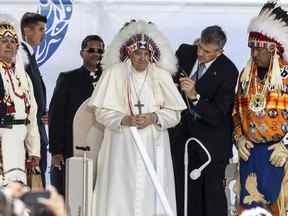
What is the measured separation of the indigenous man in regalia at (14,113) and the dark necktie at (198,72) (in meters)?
1.27

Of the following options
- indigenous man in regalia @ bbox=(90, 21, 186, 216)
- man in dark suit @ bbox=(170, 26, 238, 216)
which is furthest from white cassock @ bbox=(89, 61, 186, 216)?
man in dark suit @ bbox=(170, 26, 238, 216)

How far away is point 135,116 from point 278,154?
1020mm

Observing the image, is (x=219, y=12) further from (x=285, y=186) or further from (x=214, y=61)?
(x=285, y=186)

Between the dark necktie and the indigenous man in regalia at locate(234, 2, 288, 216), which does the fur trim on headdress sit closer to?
the indigenous man in regalia at locate(234, 2, 288, 216)

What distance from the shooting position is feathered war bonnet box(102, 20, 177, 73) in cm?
648

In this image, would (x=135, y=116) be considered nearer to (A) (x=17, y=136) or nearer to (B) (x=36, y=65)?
(A) (x=17, y=136)

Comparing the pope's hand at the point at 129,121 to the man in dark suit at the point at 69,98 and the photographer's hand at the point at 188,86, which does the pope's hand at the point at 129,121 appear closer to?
the photographer's hand at the point at 188,86

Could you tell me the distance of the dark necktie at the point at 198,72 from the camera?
266 inches

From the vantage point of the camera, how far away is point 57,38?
24.7 feet

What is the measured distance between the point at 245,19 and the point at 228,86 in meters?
1.16

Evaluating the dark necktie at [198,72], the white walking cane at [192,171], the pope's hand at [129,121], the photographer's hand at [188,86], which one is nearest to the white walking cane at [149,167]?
the pope's hand at [129,121]

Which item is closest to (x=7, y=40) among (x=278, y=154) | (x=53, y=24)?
(x=53, y=24)

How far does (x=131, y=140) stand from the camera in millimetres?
6395

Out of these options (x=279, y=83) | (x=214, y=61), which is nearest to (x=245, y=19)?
(x=214, y=61)
